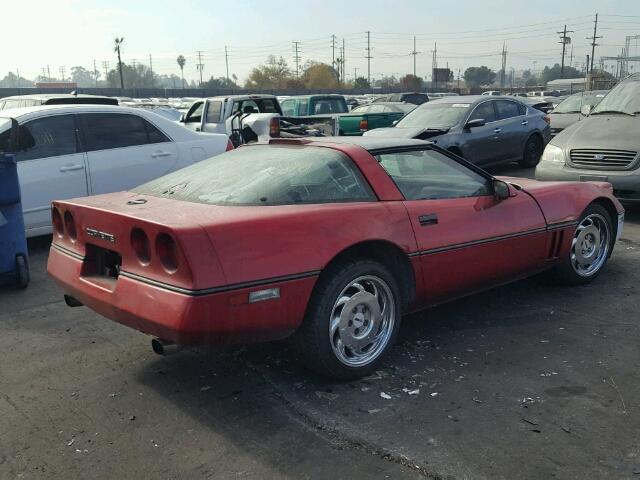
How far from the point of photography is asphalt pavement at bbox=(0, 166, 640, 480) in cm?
274

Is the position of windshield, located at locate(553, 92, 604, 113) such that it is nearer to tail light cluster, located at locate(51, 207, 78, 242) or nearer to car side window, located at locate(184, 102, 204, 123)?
car side window, located at locate(184, 102, 204, 123)

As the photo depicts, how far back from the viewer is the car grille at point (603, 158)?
7408 millimetres

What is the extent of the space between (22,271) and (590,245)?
4.78 m

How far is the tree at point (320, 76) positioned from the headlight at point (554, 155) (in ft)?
268

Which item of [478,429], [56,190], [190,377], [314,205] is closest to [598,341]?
[478,429]

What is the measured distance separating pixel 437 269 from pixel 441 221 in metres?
0.31

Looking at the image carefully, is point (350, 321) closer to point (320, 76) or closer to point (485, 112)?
point (485, 112)

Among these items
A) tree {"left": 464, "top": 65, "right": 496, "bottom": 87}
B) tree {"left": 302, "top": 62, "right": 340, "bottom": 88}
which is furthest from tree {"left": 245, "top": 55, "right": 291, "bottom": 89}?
tree {"left": 464, "top": 65, "right": 496, "bottom": 87}

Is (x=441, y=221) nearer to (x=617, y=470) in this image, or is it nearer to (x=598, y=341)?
(x=598, y=341)

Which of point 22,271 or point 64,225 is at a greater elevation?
point 64,225

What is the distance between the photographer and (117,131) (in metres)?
7.21

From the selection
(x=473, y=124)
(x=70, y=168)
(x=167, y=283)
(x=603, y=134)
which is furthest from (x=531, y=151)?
(x=167, y=283)

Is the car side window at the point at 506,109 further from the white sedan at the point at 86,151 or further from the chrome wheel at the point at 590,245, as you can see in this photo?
the chrome wheel at the point at 590,245

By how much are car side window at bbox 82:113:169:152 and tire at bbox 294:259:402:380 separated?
457cm
